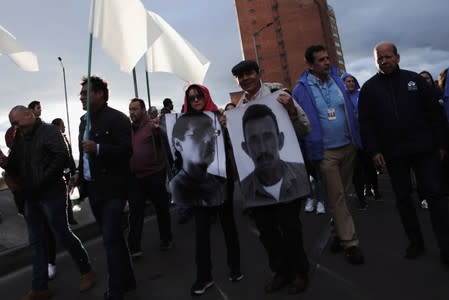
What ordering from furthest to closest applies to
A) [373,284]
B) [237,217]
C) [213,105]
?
[237,217]
[213,105]
[373,284]

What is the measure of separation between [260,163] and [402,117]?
4.53 feet

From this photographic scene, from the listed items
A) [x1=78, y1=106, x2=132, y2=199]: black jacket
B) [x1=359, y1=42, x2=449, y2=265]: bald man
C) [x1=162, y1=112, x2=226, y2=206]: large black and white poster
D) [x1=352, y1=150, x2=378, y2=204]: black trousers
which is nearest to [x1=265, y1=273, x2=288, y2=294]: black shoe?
[x1=162, y1=112, x2=226, y2=206]: large black and white poster

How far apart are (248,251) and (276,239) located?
1313mm

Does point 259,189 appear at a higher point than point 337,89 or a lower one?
lower

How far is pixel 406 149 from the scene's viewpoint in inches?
136

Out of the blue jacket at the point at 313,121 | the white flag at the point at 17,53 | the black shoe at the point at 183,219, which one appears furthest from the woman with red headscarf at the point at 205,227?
the black shoe at the point at 183,219

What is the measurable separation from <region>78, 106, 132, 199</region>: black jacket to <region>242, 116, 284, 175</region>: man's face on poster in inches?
43.1

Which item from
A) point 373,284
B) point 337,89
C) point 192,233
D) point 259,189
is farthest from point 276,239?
point 192,233

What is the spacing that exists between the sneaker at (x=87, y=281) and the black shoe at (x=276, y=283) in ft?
6.05

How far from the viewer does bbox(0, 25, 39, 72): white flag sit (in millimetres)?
4219

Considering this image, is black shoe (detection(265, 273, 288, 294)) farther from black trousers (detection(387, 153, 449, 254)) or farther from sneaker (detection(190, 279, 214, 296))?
black trousers (detection(387, 153, 449, 254))

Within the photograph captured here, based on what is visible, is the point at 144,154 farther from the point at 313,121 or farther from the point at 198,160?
the point at 313,121

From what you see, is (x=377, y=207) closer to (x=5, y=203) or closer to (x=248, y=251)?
(x=248, y=251)

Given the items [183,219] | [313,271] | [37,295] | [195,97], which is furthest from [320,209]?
[37,295]
